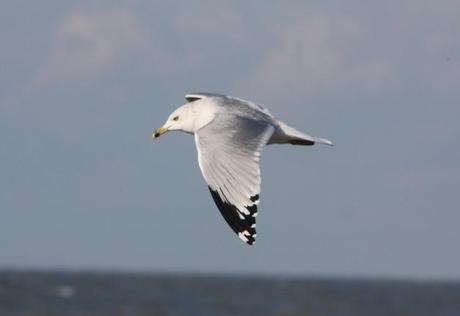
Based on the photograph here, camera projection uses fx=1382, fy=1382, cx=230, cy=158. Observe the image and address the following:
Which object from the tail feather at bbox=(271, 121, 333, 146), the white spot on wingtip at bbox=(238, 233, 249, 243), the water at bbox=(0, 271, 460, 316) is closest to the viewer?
the white spot on wingtip at bbox=(238, 233, 249, 243)

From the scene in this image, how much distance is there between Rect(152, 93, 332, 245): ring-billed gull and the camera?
7.24 meters

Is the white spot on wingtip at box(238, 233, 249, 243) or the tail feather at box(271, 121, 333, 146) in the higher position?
the tail feather at box(271, 121, 333, 146)

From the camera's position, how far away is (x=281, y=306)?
39844 mm

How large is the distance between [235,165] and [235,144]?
167mm

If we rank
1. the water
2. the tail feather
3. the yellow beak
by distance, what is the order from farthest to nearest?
the water < the yellow beak < the tail feather

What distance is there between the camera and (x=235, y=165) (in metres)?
7.45

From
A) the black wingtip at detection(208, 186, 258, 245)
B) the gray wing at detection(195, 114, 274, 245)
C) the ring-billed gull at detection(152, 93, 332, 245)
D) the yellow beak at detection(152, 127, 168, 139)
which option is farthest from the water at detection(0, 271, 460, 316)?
the black wingtip at detection(208, 186, 258, 245)

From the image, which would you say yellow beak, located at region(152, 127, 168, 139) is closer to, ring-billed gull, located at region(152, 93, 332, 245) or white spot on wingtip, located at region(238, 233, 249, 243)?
ring-billed gull, located at region(152, 93, 332, 245)

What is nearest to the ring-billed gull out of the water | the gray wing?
the gray wing

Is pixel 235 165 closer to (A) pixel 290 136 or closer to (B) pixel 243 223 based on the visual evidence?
(B) pixel 243 223

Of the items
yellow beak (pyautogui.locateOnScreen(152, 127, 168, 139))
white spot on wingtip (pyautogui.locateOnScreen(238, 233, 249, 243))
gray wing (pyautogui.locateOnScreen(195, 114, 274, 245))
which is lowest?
white spot on wingtip (pyautogui.locateOnScreen(238, 233, 249, 243))

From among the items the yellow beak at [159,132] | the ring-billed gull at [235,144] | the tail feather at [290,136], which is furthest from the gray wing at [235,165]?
the yellow beak at [159,132]

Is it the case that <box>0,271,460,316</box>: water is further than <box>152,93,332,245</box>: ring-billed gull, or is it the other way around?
<box>0,271,460,316</box>: water

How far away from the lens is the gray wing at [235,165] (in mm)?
7211
